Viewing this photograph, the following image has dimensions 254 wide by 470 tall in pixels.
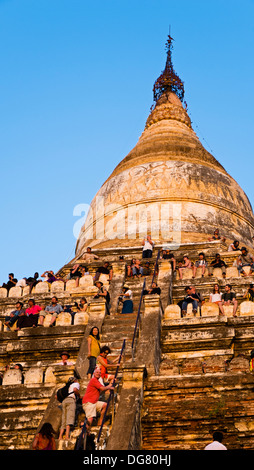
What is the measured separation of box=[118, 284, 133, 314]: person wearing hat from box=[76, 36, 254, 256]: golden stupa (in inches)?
344

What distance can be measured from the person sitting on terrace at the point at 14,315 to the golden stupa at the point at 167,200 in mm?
8939

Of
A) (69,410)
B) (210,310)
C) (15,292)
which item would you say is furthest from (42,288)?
(69,410)

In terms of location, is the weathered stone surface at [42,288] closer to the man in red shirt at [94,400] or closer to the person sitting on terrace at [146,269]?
the person sitting on terrace at [146,269]

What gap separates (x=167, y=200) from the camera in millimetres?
32656

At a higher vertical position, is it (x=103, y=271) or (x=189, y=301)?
(x=103, y=271)

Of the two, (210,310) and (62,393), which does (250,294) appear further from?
(62,393)

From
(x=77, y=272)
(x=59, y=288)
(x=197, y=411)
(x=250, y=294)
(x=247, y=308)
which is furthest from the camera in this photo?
(x=77, y=272)

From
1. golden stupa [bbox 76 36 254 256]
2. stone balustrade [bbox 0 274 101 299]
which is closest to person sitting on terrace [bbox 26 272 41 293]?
stone balustrade [bbox 0 274 101 299]

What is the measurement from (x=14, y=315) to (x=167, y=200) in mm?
13547

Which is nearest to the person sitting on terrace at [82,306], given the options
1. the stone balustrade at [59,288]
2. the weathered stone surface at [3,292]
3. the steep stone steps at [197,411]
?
the stone balustrade at [59,288]

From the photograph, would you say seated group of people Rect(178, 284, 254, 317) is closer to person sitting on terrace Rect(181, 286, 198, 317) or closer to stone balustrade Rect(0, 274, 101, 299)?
person sitting on terrace Rect(181, 286, 198, 317)

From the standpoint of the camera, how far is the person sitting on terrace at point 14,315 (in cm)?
2002
